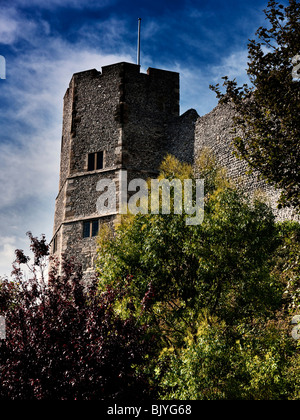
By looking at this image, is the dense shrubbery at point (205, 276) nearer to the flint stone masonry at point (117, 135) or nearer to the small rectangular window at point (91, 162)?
the flint stone masonry at point (117, 135)

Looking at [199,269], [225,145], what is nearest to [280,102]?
[199,269]

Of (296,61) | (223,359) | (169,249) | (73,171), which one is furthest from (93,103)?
(223,359)

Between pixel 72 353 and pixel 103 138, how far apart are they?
54.1 ft

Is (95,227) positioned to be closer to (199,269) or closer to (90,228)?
(90,228)

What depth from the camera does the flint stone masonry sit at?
875 inches

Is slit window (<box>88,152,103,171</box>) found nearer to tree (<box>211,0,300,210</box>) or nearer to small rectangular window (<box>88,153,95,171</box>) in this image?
small rectangular window (<box>88,153,95,171</box>)

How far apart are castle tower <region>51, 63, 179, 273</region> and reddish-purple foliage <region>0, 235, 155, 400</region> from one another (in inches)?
490

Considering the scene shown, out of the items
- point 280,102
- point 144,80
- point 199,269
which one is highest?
point 144,80

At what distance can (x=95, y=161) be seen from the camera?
2333 cm

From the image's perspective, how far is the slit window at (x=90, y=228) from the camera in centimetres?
2202

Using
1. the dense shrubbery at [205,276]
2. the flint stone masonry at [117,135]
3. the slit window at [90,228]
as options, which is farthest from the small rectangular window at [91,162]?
the dense shrubbery at [205,276]

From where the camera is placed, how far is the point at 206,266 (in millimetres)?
11305
